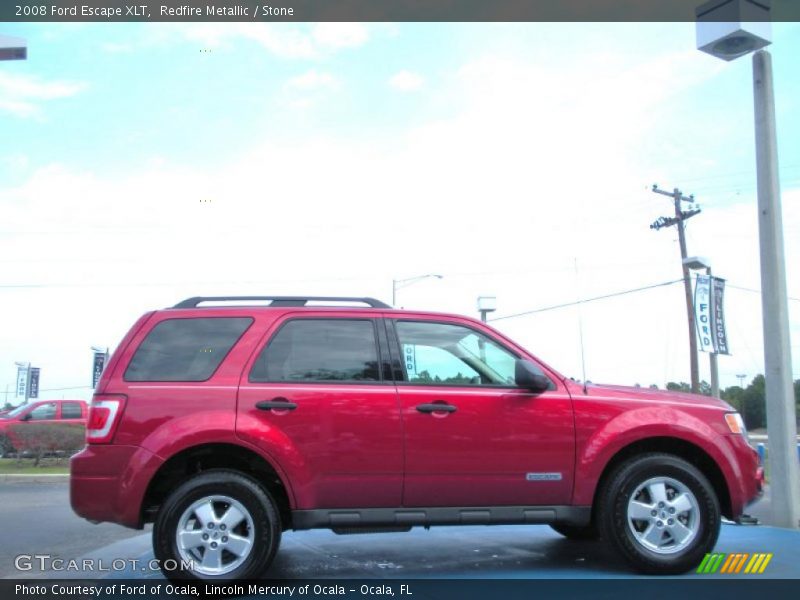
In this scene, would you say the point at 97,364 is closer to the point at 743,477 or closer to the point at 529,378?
the point at 529,378

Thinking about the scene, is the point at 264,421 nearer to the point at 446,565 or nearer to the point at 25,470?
the point at 446,565

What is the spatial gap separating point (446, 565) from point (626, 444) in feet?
5.37

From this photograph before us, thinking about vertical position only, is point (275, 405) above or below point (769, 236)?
below

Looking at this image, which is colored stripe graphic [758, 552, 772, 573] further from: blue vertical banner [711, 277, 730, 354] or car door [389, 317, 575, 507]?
blue vertical banner [711, 277, 730, 354]

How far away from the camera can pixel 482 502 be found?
5109mm

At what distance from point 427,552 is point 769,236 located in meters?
4.82

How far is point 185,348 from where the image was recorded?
5.23 meters

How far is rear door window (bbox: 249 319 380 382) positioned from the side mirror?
989 mm

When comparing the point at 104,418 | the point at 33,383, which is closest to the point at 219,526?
the point at 104,418

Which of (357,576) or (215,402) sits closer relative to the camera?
(215,402)

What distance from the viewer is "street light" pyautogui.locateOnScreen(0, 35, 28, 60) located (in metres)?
8.16

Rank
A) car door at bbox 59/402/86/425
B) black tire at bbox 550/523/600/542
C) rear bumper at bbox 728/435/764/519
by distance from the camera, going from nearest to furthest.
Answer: rear bumper at bbox 728/435/764/519, black tire at bbox 550/523/600/542, car door at bbox 59/402/86/425

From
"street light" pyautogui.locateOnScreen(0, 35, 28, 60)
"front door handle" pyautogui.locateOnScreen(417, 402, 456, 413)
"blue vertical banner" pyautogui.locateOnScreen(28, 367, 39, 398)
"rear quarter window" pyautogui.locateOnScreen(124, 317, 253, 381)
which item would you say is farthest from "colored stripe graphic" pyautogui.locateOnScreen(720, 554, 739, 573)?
"blue vertical banner" pyautogui.locateOnScreen(28, 367, 39, 398)

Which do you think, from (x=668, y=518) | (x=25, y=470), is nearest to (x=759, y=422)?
(x=25, y=470)
